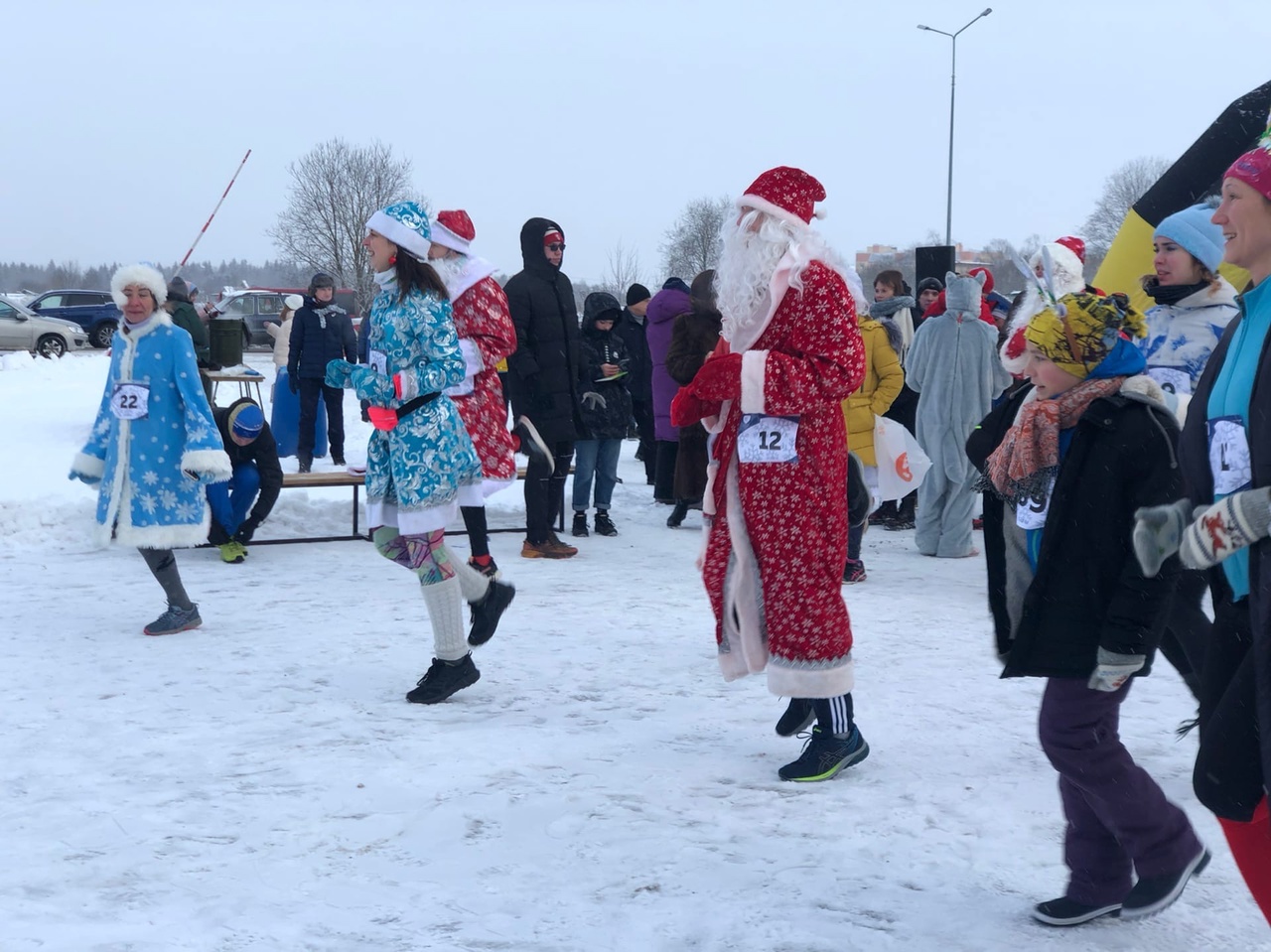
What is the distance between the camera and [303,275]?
51156 millimetres

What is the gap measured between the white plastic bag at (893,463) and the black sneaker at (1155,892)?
11.5 ft

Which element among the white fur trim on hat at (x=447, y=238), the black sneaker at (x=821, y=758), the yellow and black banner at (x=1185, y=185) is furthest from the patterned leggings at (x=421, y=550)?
the yellow and black banner at (x=1185, y=185)

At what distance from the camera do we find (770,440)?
159 inches

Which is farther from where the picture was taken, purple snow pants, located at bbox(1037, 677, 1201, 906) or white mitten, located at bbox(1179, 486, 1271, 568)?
purple snow pants, located at bbox(1037, 677, 1201, 906)

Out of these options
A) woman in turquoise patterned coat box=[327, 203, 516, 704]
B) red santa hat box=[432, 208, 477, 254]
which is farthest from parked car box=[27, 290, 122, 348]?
woman in turquoise patterned coat box=[327, 203, 516, 704]

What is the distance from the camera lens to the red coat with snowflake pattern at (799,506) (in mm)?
3967

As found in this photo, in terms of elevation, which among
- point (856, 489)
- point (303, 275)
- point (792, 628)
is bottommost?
point (792, 628)

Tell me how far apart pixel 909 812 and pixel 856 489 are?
1.23 meters

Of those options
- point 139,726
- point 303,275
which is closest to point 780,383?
point 139,726

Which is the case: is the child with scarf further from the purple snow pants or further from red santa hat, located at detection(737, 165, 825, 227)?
red santa hat, located at detection(737, 165, 825, 227)

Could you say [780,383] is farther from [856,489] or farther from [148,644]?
[148,644]

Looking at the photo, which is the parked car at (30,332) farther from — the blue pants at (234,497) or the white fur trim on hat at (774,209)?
the white fur trim on hat at (774,209)

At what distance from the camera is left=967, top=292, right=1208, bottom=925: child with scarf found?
2.86m

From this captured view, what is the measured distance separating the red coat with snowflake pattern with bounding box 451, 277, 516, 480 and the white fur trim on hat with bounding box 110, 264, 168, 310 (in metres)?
1.52
